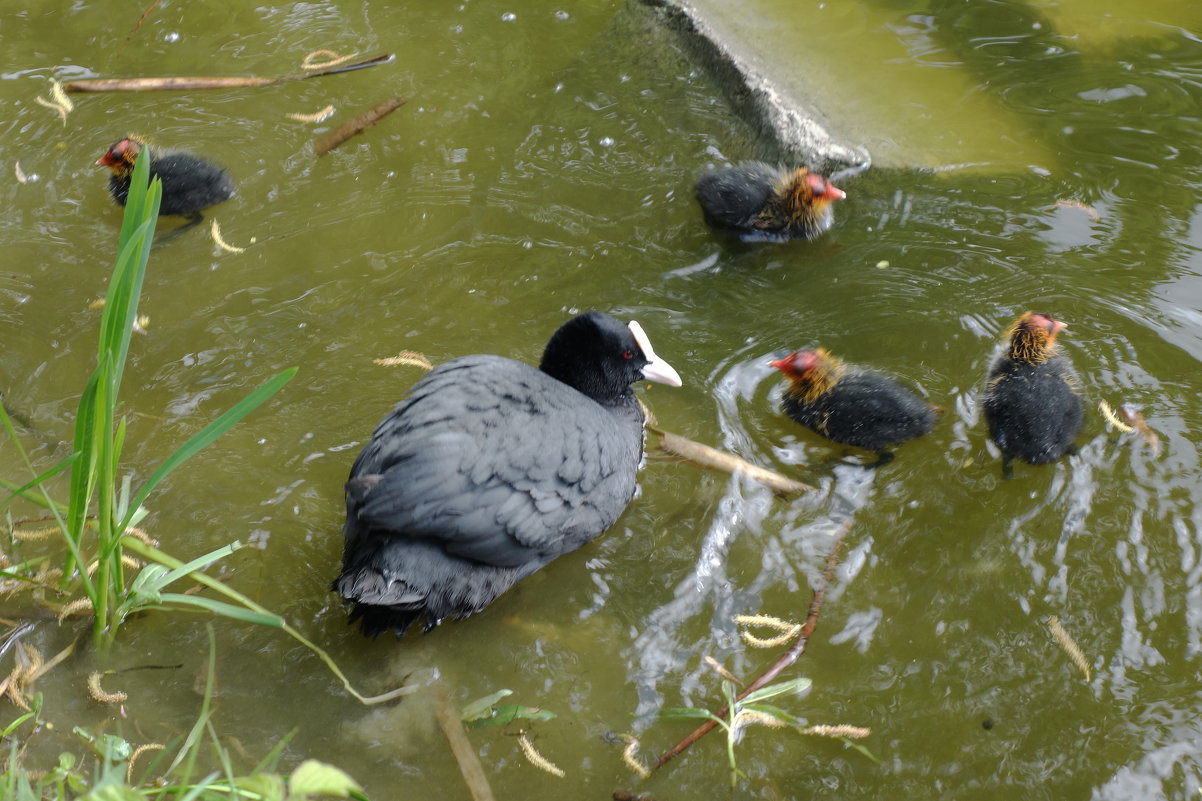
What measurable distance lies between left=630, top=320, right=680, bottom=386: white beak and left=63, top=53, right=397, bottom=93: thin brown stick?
264 cm

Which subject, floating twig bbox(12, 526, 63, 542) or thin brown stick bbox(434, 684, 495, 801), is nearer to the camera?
thin brown stick bbox(434, 684, 495, 801)

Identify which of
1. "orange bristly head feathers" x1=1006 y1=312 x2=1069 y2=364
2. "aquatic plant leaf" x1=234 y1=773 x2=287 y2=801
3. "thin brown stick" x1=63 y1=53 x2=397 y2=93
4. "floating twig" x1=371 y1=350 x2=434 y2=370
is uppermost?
"thin brown stick" x1=63 y1=53 x2=397 y2=93

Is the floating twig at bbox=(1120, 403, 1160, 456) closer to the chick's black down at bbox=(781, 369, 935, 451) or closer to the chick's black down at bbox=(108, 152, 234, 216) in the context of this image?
the chick's black down at bbox=(781, 369, 935, 451)

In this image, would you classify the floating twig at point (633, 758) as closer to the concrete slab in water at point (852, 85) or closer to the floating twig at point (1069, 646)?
the floating twig at point (1069, 646)

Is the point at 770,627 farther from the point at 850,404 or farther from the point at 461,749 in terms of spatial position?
the point at 461,749

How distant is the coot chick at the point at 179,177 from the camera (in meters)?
4.14

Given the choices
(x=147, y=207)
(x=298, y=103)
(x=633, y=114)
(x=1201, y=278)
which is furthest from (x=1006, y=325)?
(x=298, y=103)

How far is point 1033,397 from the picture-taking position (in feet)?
10.2

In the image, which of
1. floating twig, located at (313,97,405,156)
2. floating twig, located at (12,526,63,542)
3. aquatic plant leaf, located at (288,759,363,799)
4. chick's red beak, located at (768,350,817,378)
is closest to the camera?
aquatic plant leaf, located at (288,759,363,799)

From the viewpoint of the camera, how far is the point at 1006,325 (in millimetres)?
3666

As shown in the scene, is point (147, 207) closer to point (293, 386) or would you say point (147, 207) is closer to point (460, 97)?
point (293, 386)

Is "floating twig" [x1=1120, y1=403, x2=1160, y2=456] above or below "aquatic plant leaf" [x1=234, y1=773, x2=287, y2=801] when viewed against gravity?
below

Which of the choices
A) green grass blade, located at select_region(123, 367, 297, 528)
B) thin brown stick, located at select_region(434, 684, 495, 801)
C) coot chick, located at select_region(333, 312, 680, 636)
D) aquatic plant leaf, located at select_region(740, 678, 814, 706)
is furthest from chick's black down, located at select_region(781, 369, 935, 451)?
green grass blade, located at select_region(123, 367, 297, 528)

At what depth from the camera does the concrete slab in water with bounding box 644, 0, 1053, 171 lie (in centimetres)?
444
